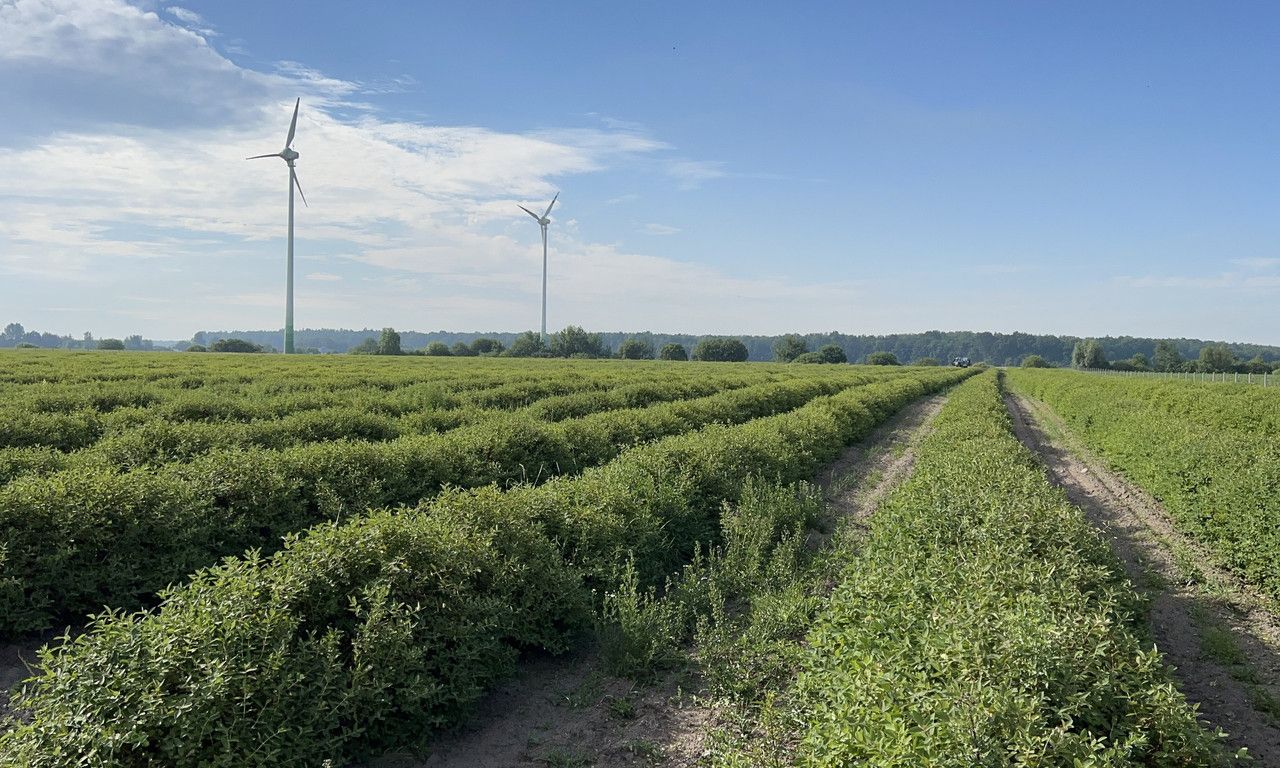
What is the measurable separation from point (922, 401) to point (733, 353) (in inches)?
2984

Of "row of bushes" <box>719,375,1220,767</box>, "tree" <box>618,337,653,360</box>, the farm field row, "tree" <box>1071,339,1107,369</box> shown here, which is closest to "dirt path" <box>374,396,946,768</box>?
"row of bushes" <box>719,375,1220,767</box>

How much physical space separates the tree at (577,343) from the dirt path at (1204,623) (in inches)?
4025

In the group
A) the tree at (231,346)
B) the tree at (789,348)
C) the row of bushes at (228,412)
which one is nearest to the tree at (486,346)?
the tree at (231,346)

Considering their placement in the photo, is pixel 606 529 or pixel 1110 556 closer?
pixel 1110 556

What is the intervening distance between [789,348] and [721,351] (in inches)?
923

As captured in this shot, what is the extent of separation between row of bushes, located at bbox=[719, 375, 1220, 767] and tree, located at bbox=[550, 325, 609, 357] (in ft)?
359

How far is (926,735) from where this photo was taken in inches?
138

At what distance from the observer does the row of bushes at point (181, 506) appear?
23.9 ft

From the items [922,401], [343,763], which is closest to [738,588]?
[343,763]

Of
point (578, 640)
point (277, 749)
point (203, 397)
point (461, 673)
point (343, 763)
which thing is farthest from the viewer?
point (203, 397)

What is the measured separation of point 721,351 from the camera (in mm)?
116250

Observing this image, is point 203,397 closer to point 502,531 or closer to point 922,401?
point 502,531

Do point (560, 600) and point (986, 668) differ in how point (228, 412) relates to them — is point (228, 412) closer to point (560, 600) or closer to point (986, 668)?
point (560, 600)

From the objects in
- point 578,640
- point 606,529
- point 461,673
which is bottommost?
point 578,640
